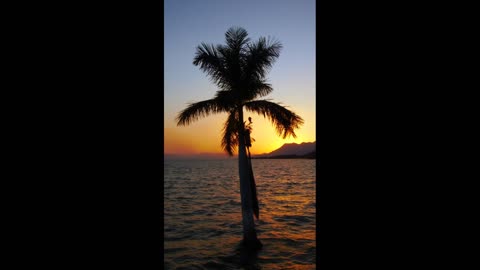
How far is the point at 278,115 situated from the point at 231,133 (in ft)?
7.68

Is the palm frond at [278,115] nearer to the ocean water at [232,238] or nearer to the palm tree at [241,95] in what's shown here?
the palm tree at [241,95]

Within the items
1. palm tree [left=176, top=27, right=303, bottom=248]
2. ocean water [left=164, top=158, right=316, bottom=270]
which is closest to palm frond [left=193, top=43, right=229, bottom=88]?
palm tree [left=176, top=27, right=303, bottom=248]

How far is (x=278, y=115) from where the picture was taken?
43.1ft

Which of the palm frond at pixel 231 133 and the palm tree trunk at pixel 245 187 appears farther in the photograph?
the palm frond at pixel 231 133

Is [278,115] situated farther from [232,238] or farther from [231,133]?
[232,238]

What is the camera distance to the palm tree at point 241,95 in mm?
13016

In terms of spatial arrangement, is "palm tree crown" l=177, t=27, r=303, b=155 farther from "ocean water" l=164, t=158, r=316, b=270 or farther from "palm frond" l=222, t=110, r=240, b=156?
"ocean water" l=164, t=158, r=316, b=270

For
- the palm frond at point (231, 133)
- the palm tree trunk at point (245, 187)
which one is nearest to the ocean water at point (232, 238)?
the palm tree trunk at point (245, 187)

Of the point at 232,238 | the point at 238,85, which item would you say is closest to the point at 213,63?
the point at 238,85
